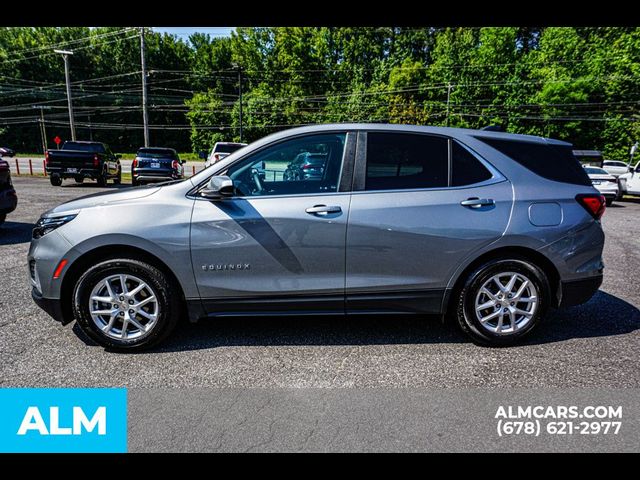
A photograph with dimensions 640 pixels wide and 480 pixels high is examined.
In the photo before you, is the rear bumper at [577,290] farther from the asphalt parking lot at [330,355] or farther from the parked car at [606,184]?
the parked car at [606,184]

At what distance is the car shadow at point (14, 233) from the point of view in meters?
7.83

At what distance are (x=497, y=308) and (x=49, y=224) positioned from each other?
3.82 metres

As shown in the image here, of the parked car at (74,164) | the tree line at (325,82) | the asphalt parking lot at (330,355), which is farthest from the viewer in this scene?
the tree line at (325,82)

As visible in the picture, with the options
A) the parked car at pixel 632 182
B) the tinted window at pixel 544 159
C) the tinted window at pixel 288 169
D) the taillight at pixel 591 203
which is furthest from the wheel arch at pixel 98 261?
the parked car at pixel 632 182

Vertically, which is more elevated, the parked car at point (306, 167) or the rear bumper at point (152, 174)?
the parked car at point (306, 167)

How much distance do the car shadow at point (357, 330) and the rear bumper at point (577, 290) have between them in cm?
37

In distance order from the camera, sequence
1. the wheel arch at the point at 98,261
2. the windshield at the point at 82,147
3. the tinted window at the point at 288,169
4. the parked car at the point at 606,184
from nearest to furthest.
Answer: the wheel arch at the point at 98,261
the tinted window at the point at 288,169
the parked car at the point at 606,184
the windshield at the point at 82,147

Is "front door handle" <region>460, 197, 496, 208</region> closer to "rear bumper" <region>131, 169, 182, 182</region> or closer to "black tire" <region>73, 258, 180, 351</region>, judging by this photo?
"black tire" <region>73, 258, 180, 351</region>

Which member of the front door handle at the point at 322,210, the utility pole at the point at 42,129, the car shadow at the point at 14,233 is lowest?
the car shadow at the point at 14,233

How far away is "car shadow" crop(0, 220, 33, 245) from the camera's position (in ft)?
25.7

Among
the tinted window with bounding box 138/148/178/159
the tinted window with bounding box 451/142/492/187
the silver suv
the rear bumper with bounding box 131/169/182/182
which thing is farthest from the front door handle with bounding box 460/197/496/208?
the tinted window with bounding box 138/148/178/159

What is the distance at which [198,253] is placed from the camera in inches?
139

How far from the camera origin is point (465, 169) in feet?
12.4

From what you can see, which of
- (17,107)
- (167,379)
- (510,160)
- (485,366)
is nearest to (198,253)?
(167,379)
